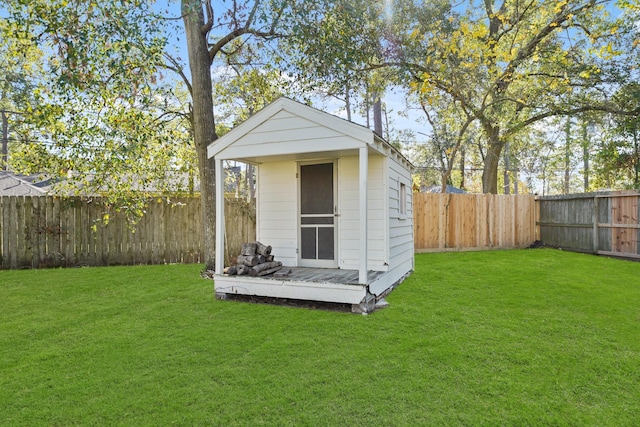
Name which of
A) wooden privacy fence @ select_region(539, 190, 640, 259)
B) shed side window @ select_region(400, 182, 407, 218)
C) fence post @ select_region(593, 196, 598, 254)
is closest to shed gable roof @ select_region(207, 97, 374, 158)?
shed side window @ select_region(400, 182, 407, 218)

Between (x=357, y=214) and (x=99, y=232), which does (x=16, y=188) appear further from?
(x=357, y=214)

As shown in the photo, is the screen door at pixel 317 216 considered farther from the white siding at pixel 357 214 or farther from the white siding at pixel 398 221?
the white siding at pixel 398 221

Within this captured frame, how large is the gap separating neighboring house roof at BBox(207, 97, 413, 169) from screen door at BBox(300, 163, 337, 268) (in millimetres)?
1033

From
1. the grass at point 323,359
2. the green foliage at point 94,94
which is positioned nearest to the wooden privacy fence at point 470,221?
the grass at point 323,359

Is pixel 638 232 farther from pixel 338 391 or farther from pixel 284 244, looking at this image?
pixel 338 391

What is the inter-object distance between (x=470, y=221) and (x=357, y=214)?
5701 mm

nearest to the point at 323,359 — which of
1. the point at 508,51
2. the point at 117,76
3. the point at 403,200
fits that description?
the point at 403,200

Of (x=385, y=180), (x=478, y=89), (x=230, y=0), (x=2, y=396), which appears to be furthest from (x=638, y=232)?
(x=2, y=396)

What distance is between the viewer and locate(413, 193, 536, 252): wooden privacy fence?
9352mm

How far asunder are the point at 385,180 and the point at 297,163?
5.01 ft

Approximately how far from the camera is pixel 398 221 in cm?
564

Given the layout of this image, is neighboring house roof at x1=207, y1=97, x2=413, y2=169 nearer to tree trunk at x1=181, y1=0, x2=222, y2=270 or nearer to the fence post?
tree trunk at x1=181, y1=0, x2=222, y2=270

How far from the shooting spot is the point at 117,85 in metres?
5.49

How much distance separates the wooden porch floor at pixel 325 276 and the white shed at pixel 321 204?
0.04ft
